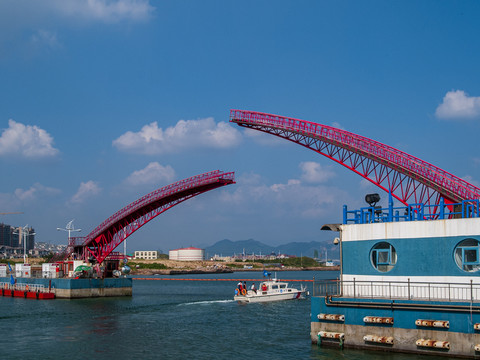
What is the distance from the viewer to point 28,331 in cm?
3425

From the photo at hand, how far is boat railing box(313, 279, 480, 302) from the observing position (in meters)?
21.2

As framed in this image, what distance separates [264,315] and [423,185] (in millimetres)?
18333

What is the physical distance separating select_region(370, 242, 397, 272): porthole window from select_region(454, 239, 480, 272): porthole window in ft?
8.90

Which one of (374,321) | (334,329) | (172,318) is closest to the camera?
(374,321)

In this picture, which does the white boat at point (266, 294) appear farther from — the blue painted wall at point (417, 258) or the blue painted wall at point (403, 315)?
the blue painted wall at point (417, 258)

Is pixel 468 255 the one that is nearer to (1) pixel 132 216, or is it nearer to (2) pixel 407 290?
(2) pixel 407 290

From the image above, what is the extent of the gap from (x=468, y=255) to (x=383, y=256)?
11.9ft

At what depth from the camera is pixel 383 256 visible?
78.2 ft

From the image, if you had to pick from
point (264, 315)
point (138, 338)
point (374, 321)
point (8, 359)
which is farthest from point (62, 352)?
point (264, 315)

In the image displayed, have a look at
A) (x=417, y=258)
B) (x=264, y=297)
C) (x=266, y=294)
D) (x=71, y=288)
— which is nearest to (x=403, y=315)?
(x=417, y=258)

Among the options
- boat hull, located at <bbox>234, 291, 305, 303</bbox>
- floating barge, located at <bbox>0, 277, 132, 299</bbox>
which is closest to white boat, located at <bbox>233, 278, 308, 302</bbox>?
boat hull, located at <bbox>234, 291, 305, 303</bbox>

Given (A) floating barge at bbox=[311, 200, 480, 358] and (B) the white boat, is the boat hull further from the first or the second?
(A) floating barge at bbox=[311, 200, 480, 358]

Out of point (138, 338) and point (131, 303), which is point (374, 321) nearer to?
point (138, 338)

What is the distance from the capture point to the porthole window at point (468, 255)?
840 inches
